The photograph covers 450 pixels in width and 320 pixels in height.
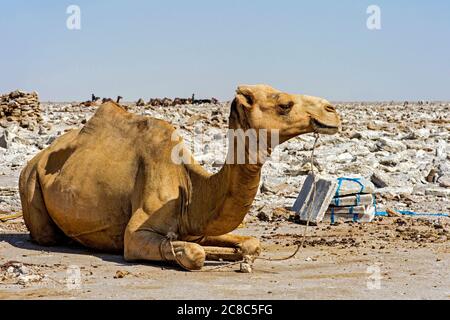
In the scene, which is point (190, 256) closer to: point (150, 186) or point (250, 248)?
point (250, 248)

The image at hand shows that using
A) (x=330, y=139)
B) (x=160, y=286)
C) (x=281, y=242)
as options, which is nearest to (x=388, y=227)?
(x=281, y=242)

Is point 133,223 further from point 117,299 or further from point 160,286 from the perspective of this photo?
point 117,299

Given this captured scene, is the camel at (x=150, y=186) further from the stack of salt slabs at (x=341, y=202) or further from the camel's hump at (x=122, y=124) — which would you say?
the stack of salt slabs at (x=341, y=202)

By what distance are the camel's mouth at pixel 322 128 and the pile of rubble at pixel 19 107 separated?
22287 mm

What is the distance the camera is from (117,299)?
664cm

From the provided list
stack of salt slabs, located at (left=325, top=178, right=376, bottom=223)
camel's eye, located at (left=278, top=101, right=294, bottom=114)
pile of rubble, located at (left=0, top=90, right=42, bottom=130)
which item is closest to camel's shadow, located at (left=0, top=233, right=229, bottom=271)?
camel's eye, located at (left=278, top=101, right=294, bottom=114)

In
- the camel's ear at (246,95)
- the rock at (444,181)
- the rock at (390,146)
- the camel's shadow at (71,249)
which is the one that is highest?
the camel's ear at (246,95)

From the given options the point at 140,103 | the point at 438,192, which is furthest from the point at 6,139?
the point at 140,103

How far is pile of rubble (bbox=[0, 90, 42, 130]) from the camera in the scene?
96.7 feet

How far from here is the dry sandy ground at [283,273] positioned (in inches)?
272

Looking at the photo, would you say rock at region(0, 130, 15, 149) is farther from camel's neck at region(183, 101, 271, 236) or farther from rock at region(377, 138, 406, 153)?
camel's neck at region(183, 101, 271, 236)

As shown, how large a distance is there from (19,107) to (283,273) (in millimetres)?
23352

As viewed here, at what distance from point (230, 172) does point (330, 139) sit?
1568 centimetres

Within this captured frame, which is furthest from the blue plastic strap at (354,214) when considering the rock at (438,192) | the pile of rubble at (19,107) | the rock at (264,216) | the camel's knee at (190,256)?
the pile of rubble at (19,107)
